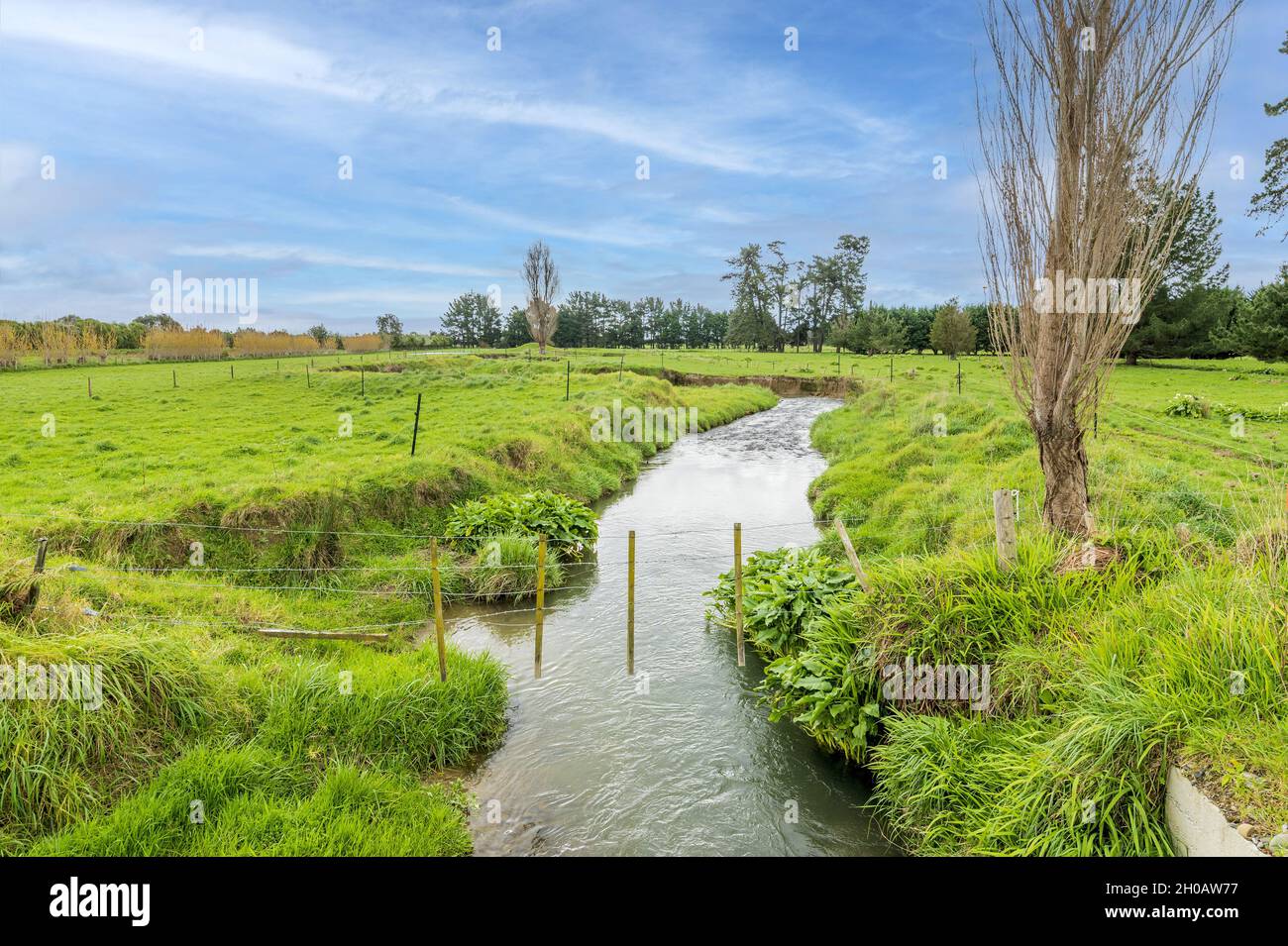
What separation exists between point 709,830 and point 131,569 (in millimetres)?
10395

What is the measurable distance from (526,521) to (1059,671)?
1064 centimetres

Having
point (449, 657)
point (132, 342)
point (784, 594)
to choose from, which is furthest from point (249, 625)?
point (132, 342)

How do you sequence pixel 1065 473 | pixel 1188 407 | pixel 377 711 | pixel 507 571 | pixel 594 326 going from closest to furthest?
pixel 377 711, pixel 1065 473, pixel 507 571, pixel 1188 407, pixel 594 326

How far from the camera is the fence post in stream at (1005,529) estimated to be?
7598 millimetres

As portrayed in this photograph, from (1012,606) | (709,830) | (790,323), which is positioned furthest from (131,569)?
(790,323)

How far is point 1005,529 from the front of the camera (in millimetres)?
7617

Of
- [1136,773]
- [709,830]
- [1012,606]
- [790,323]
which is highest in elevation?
A: [790,323]

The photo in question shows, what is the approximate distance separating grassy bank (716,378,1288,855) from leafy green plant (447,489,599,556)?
14.7 feet

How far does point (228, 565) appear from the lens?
474 inches

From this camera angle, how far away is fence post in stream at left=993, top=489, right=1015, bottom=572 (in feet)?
24.9

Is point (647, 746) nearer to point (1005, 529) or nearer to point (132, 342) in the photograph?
point (1005, 529)

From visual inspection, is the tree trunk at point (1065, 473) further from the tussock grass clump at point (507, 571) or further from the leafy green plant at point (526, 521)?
the leafy green plant at point (526, 521)

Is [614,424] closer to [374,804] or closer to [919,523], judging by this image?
[919,523]

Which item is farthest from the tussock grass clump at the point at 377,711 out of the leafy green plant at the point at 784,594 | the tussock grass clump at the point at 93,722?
the leafy green plant at the point at 784,594
